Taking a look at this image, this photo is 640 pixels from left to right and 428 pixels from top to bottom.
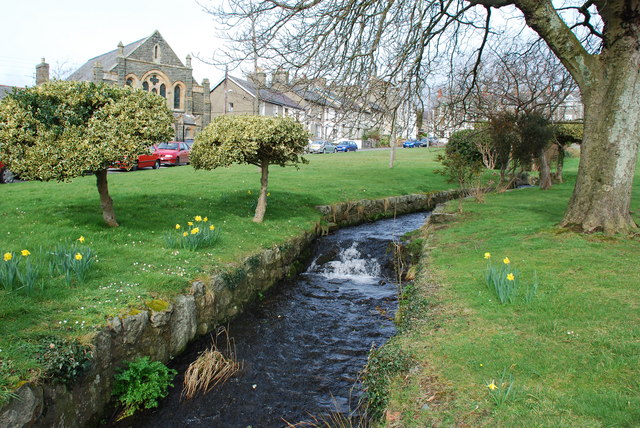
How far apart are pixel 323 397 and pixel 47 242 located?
5.30 metres

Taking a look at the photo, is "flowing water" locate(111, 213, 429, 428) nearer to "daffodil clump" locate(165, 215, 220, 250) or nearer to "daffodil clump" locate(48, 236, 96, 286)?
"daffodil clump" locate(165, 215, 220, 250)

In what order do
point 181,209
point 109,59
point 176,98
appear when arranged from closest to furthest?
1. point 181,209
2. point 109,59
3. point 176,98

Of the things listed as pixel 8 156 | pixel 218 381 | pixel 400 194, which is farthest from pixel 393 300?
pixel 400 194

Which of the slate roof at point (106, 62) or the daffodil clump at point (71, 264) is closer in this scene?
the daffodil clump at point (71, 264)

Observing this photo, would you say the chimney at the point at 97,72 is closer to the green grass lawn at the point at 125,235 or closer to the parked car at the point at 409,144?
the green grass lawn at the point at 125,235

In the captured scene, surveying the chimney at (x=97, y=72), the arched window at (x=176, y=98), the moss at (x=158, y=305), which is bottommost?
the moss at (x=158, y=305)

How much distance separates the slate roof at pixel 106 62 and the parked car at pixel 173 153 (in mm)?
24029

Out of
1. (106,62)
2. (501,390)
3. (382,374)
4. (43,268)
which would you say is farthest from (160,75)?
(501,390)

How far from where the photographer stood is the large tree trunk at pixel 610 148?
8.12 meters

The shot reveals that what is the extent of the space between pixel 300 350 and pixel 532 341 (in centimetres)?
313

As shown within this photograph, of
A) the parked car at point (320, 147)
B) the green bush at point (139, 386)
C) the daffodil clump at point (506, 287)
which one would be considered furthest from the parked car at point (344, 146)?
the green bush at point (139, 386)

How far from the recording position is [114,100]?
804 cm

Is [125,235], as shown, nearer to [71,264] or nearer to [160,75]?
[71,264]

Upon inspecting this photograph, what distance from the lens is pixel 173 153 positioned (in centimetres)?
2903
